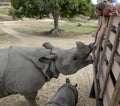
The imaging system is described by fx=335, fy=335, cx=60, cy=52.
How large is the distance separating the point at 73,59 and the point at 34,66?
2.00 feet

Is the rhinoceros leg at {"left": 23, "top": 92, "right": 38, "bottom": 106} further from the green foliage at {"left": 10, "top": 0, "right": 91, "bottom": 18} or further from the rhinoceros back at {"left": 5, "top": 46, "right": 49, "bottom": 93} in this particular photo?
the green foliage at {"left": 10, "top": 0, "right": 91, "bottom": 18}

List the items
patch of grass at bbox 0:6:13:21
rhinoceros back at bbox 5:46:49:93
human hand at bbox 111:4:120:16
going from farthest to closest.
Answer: patch of grass at bbox 0:6:13:21 → rhinoceros back at bbox 5:46:49:93 → human hand at bbox 111:4:120:16

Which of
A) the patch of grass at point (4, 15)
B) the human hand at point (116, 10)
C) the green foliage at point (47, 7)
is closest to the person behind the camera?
the human hand at point (116, 10)

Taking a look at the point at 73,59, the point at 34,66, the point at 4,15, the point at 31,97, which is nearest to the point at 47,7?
the point at 31,97

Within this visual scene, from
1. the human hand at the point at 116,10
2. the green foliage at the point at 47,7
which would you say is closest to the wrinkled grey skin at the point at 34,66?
the human hand at the point at 116,10

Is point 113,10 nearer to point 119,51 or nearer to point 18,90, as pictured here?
point 119,51

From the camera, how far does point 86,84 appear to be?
740cm

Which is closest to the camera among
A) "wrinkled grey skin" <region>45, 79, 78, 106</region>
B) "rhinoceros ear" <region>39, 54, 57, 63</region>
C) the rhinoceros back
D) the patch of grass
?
"wrinkled grey skin" <region>45, 79, 78, 106</region>

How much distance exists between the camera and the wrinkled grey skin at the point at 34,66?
491 centimetres

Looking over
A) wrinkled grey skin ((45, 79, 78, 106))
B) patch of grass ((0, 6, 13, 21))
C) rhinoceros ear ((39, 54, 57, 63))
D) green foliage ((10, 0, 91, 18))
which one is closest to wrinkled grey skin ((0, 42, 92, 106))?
rhinoceros ear ((39, 54, 57, 63))

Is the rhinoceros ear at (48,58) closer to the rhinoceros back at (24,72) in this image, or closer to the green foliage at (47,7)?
the rhinoceros back at (24,72)

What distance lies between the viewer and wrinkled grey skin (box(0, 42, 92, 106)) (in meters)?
4.91

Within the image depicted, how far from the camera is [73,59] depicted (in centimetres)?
490

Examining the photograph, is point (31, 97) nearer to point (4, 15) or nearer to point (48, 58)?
point (48, 58)
